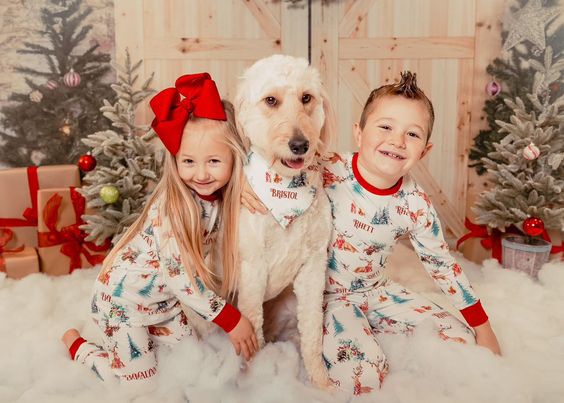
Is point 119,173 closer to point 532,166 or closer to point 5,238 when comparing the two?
A: point 5,238

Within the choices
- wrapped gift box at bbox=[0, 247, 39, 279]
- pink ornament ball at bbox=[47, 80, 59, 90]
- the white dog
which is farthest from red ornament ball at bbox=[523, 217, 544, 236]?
pink ornament ball at bbox=[47, 80, 59, 90]

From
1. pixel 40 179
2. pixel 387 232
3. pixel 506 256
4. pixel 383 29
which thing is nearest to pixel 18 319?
pixel 40 179

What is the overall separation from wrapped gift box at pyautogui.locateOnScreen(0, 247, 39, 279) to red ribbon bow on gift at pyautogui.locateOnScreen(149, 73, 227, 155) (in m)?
1.54

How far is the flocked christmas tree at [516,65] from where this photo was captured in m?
3.14

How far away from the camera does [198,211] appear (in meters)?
1.67

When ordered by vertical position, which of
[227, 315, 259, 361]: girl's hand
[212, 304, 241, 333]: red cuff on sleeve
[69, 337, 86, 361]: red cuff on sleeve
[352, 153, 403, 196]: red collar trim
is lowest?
[69, 337, 86, 361]: red cuff on sleeve

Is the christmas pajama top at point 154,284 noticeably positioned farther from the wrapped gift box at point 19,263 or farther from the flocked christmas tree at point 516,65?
the flocked christmas tree at point 516,65

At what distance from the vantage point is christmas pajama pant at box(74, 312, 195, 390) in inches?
67.3

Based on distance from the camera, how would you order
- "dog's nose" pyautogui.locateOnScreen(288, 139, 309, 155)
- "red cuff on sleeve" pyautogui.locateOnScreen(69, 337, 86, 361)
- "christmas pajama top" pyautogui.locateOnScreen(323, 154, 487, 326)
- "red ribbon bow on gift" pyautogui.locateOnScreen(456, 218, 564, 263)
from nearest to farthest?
"dog's nose" pyautogui.locateOnScreen(288, 139, 309, 155) → "christmas pajama top" pyautogui.locateOnScreen(323, 154, 487, 326) → "red cuff on sleeve" pyautogui.locateOnScreen(69, 337, 86, 361) → "red ribbon bow on gift" pyautogui.locateOnScreen(456, 218, 564, 263)

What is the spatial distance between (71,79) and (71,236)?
1044 millimetres

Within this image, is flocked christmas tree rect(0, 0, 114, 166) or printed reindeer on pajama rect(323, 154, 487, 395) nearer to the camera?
printed reindeer on pajama rect(323, 154, 487, 395)

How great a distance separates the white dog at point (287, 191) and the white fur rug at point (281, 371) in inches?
5.4

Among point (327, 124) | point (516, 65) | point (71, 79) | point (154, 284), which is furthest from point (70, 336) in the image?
point (516, 65)

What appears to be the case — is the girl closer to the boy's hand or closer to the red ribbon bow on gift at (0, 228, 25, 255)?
the boy's hand
